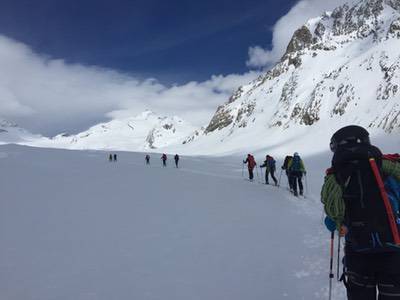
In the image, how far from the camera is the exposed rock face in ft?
191

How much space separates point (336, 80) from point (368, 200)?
71794 mm

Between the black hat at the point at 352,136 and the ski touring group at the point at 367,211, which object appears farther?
the black hat at the point at 352,136

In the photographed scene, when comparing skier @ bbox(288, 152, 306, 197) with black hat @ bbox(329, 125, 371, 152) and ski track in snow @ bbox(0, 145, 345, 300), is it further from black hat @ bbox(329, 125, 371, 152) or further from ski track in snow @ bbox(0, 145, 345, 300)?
black hat @ bbox(329, 125, 371, 152)

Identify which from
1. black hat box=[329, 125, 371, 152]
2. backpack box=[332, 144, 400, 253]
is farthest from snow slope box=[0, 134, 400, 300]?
black hat box=[329, 125, 371, 152]

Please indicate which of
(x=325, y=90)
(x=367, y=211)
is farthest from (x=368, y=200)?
(x=325, y=90)

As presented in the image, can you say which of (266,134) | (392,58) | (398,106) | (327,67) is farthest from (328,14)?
(398,106)

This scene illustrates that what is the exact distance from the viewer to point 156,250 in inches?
299

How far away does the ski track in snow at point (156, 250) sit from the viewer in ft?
18.9

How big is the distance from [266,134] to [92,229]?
254ft

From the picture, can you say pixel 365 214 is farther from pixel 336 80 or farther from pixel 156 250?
pixel 336 80

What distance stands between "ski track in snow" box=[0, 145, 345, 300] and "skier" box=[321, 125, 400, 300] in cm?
212

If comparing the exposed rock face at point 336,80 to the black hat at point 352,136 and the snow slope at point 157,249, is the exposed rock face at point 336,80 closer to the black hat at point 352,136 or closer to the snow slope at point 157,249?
the snow slope at point 157,249

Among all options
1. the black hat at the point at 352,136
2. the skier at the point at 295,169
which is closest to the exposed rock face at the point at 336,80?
the skier at the point at 295,169

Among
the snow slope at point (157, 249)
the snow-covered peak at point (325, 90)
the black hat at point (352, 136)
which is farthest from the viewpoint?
the snow-covered peak at point (325, 90)
